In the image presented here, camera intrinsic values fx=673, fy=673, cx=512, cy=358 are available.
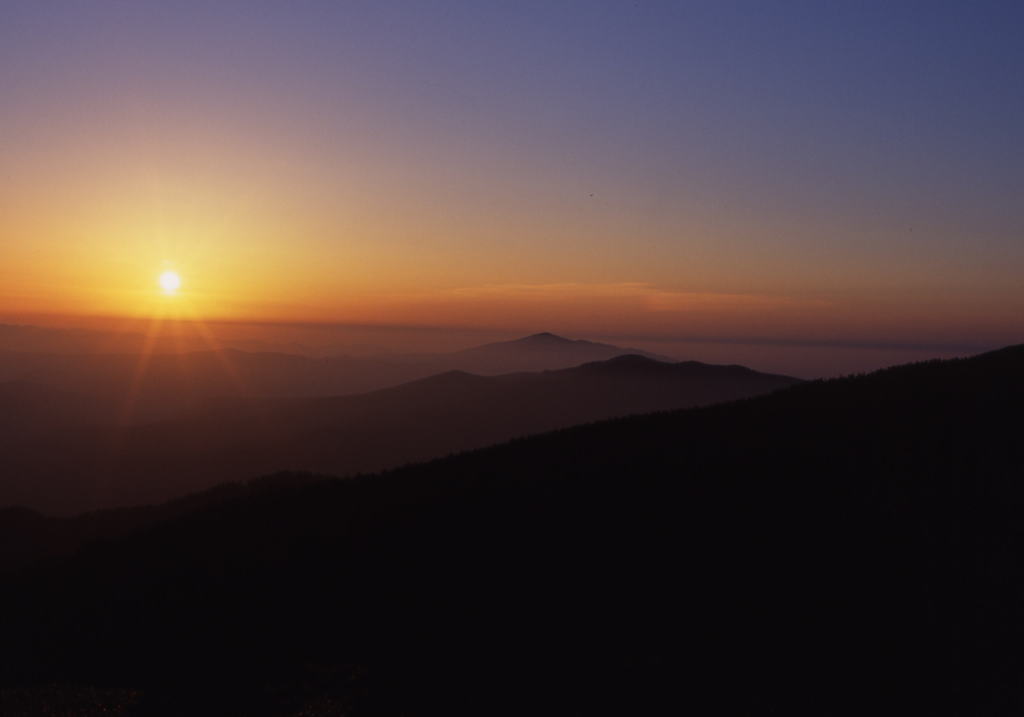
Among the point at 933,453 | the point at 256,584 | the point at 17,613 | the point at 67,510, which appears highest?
the point at 933,453

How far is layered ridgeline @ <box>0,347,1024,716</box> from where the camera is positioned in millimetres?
9891

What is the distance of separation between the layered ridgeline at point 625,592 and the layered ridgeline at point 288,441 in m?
102

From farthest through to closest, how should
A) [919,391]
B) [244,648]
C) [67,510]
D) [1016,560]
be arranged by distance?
[67,510]
[919,391]
[244,648]
[1016,560]

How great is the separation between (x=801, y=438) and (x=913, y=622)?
27.6ft

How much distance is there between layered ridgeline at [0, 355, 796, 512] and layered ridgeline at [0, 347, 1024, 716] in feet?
335

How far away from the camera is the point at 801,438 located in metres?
18.6

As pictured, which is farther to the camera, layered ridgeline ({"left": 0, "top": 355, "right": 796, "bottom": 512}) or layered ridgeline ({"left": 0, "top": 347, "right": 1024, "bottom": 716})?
layered ridgeline ({"left": 0, "top": 355, "right": 796, "bottom": 512})

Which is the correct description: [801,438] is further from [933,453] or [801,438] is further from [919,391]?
[919,391]

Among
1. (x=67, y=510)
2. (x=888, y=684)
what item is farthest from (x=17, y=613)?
(x=67, y=510)

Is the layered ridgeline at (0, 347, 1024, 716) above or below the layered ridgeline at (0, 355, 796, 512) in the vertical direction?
above

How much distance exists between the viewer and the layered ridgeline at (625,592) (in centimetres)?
989

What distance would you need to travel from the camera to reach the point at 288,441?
512 ft

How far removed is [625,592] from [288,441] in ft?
506

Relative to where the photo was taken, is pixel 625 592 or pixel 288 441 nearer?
pixel 625 592
